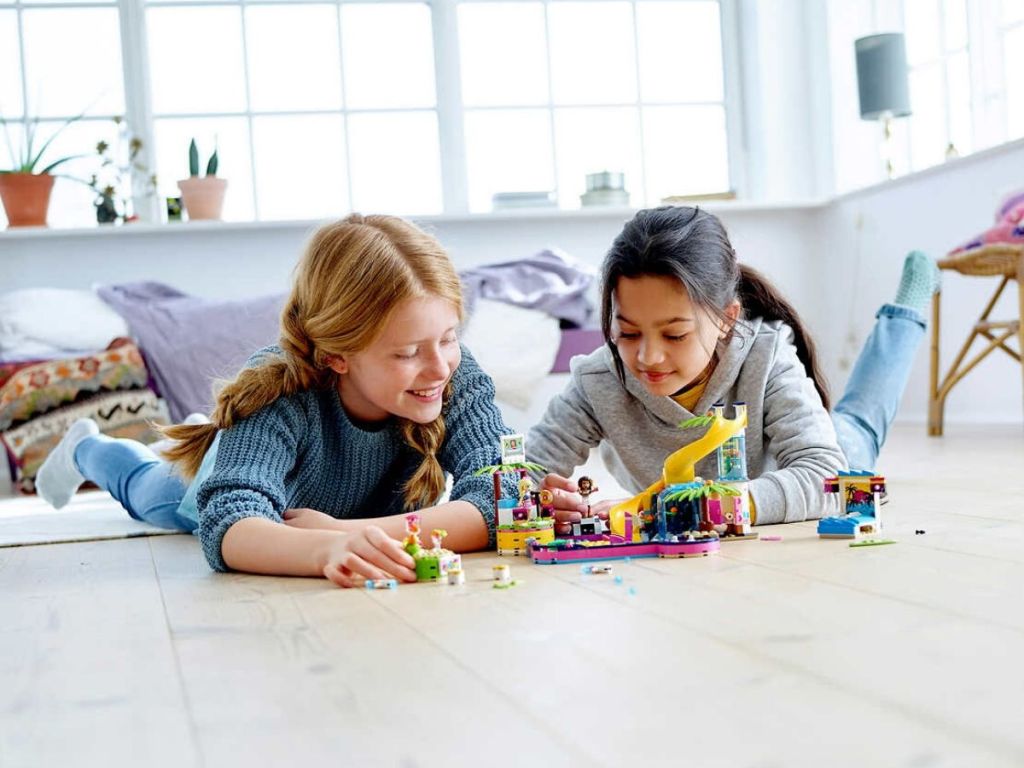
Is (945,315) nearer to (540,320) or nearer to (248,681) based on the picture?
(540,320)

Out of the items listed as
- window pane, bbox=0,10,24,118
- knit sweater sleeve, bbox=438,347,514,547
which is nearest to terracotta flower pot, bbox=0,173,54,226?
window pane, bbox=0,10,24,118

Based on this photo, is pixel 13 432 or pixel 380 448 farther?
pixel 13 432

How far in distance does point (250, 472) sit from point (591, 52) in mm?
3966

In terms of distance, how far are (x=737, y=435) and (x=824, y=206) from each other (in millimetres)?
3750

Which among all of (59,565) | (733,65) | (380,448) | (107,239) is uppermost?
(733,65)

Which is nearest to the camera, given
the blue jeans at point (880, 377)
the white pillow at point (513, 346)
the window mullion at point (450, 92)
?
the blue jeans at point (880, 377)

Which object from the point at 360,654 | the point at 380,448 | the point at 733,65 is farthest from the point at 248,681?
the point at 733,65

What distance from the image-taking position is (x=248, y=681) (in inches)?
38.2

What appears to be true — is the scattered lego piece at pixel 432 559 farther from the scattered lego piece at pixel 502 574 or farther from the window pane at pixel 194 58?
the window pane at pixel 194 58

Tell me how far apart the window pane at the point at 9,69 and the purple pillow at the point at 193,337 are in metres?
0.96

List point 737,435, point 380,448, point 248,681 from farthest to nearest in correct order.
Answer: point 380,448, point 737,435, point 248,681

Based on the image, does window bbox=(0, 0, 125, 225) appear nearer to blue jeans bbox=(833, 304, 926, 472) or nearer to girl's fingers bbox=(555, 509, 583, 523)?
blue jeans bbox=(833, 304, 926, 472)

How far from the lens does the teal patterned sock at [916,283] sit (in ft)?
8.53

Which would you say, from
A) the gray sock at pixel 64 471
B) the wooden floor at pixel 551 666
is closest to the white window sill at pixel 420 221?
the gray sock at pixel 64 471
